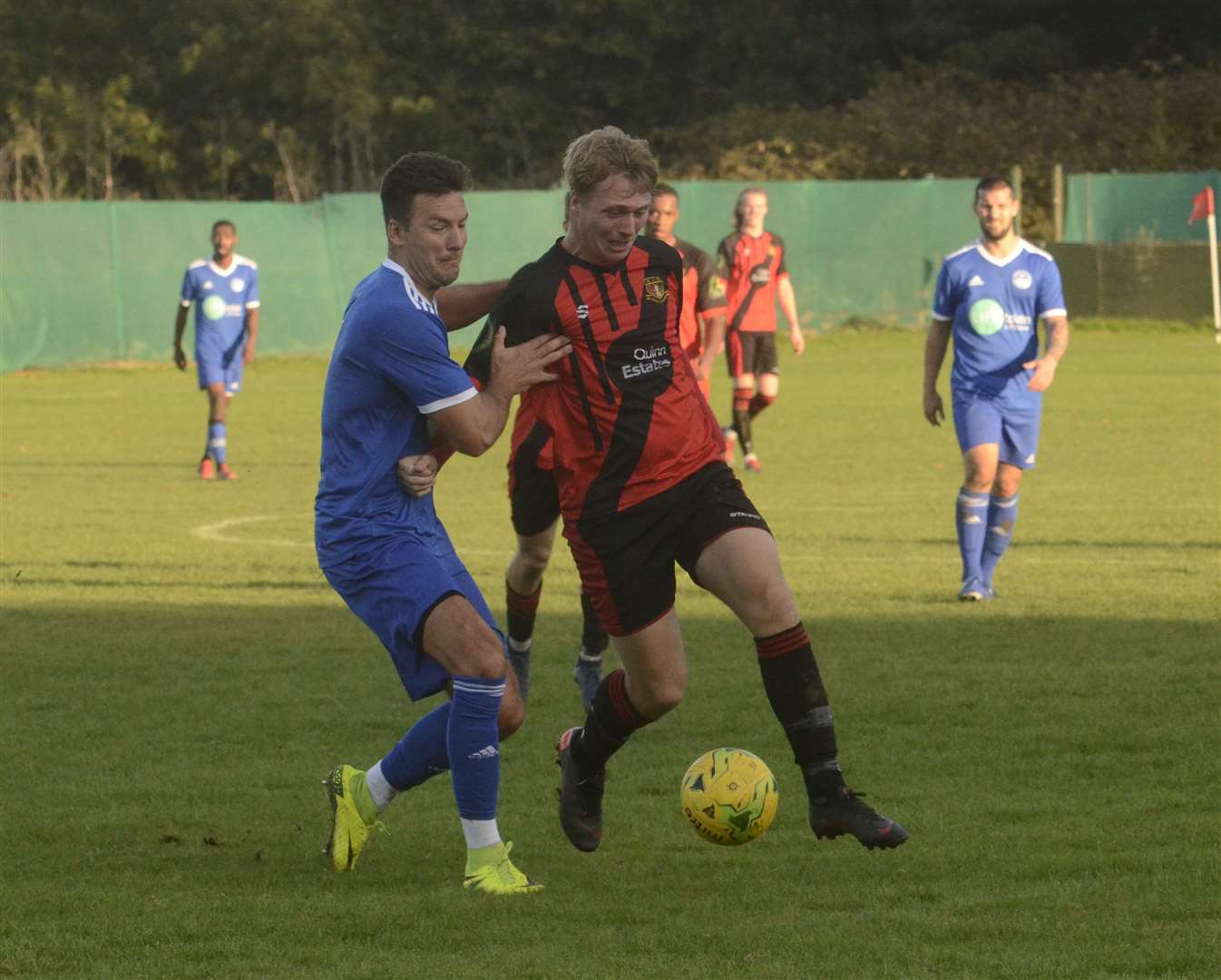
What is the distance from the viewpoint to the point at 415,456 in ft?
19.3

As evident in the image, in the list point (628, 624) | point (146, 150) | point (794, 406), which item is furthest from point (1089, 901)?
point (146, 150)

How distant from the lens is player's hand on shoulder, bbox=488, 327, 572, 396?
232 inches

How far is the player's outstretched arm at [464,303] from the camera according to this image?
6277mm

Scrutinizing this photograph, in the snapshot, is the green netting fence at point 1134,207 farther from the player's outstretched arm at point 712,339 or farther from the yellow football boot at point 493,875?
the yellow football boot at point 493,875

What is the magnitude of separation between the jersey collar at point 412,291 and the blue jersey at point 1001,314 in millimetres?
5649

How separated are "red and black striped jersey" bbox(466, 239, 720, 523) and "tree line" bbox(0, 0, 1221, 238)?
3755 cm

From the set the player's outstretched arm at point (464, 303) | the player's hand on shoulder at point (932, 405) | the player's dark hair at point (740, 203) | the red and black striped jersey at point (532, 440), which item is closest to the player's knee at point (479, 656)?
the player's outstretched arm at point (464, 303)

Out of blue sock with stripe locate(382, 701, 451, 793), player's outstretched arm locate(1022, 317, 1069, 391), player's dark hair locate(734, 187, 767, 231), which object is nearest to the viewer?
blue sock with stripe locate(382, 701, 451, 793)

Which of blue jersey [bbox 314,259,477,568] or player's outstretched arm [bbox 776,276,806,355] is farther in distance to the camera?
player's outstretched arm [bbox 776,276,806,355]

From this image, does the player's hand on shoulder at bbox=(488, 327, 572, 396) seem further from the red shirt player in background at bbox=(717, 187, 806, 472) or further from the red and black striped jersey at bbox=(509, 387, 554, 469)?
the red shirt player in background at bbox=(717, 187, 806, 472)

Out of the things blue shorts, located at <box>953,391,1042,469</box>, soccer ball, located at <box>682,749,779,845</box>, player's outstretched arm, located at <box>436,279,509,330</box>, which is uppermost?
player's outstretched arm, located at <box>436,279,509,330</box>

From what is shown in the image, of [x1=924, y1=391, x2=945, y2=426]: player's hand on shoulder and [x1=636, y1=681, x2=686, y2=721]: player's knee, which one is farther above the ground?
[x1=924, y1=391, x2=945, y2=426]: player's hand on shoulder

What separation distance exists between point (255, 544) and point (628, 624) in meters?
7.86

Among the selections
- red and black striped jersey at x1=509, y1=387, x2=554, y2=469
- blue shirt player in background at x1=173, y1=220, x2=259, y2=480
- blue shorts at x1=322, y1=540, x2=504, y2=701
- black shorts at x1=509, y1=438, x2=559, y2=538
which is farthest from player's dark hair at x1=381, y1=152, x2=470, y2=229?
blue shirt player in background at x1=173, y1=220, x2=259, y2=480
